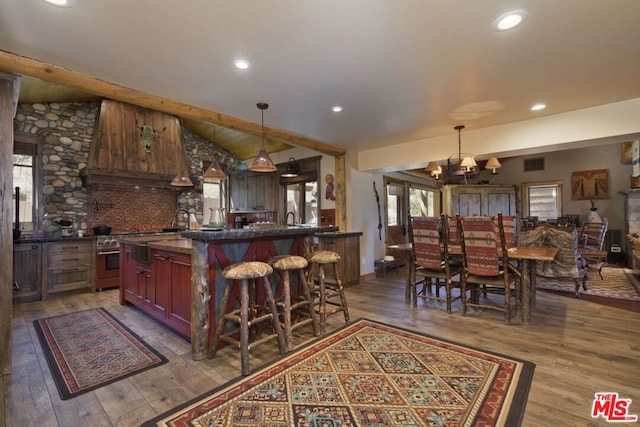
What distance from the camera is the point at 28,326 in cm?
321

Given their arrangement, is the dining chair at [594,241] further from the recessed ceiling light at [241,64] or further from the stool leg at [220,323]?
the recessed ceiling light at [241,64]

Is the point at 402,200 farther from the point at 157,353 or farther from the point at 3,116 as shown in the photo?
the point at 3,116

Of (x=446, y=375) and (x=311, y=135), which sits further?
(x=311, y=135)

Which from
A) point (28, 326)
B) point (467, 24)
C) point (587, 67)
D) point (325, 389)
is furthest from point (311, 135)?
point (28, 326)

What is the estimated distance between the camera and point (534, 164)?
29.9 feet

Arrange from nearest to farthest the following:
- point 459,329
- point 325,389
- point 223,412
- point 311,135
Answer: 1. point 223,412
2. point 325,389
3. point 459,329
4. point 311,135

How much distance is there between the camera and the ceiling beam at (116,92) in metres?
2.35

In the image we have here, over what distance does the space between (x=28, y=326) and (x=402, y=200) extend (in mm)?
7100

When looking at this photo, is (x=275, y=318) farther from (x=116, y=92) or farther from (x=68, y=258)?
(x=68, y=258)

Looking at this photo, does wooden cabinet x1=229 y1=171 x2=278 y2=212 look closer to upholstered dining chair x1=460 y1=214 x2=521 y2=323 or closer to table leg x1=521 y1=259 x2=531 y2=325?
upholstered dining chair x1=460 y1=214 x2=521 y2=323

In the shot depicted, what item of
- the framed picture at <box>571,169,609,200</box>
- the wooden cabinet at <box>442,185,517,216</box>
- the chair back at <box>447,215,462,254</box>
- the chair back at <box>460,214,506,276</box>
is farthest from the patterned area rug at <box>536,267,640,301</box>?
the wooden cabinet at <box>442,185,517,216</box>

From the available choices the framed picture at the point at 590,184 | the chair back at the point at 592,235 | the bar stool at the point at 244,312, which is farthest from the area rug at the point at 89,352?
the framed picture at the point at 590,184

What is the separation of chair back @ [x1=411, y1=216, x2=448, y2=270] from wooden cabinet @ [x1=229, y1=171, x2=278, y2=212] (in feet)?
11.9

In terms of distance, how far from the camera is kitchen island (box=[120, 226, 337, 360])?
96.7 inches
